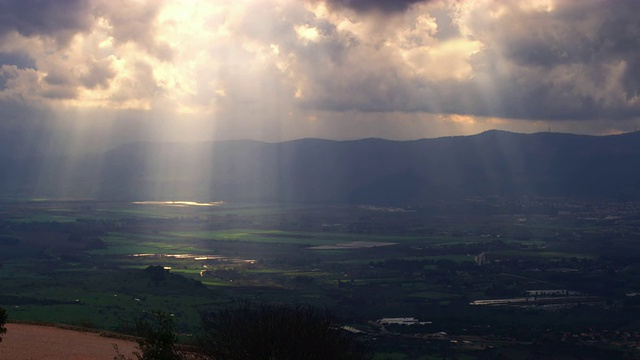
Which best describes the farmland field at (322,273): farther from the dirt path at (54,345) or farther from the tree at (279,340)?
the tree at (279,340)

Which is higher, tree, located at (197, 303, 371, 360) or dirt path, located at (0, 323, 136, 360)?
tree, located at (197, 303, 371, 360)

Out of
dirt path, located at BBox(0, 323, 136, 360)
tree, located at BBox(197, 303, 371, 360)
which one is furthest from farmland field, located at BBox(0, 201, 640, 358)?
tree, located at BBox(197, 303, 371, 360)

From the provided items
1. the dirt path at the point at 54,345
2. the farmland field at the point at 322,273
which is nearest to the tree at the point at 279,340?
the dirt path at the point at 54,345

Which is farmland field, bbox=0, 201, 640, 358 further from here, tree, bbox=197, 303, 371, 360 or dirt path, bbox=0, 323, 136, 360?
tree, bbox=197, 303, 371, 360

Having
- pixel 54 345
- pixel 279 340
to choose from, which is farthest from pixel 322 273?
pixel 279 340

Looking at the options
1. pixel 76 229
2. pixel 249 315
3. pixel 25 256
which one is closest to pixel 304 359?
pixel 249 315
